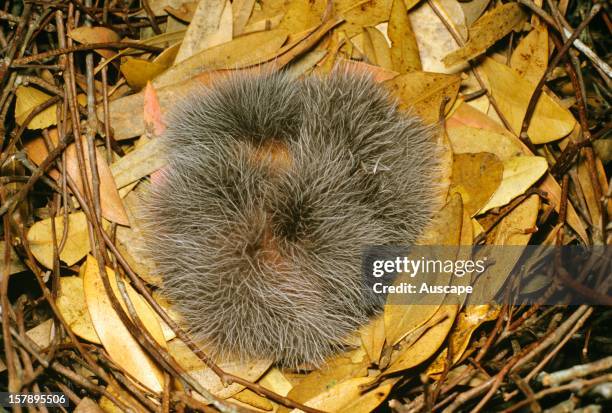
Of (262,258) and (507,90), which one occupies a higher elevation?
(507,90)

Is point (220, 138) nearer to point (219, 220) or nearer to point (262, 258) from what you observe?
point (219, 220)

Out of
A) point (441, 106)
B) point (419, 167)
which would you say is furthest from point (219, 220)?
point (441, 106)

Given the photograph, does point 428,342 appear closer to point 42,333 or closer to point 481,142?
point 481,142

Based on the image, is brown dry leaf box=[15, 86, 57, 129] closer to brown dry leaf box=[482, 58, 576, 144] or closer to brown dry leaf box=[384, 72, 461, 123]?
brown dry leaf box=[384, 72, 461, 123]

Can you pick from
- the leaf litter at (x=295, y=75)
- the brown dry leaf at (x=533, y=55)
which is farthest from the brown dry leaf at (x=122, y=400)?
the brown dry leaf at (x=533, y=55)

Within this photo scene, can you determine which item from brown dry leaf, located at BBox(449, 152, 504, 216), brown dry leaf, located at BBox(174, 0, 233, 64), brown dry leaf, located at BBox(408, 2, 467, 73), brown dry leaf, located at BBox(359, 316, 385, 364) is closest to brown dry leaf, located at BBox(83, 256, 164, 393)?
brown dry leaf, located at BBox(359, 316, 385, 364)

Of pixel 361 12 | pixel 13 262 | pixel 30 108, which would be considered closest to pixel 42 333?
pixel 13 262
